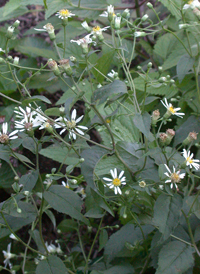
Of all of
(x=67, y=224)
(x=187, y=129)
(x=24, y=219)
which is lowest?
(x=67, y=224)

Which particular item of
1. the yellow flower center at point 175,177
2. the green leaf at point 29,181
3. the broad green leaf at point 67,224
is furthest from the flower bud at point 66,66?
the broad green leaf at point 67,224

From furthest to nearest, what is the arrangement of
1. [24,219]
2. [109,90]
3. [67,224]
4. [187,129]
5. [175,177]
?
[67,224]
[187,129]
[24,219]
[175,177]
[109,90]

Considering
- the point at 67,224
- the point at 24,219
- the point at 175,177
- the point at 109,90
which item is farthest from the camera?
the point at 67,224

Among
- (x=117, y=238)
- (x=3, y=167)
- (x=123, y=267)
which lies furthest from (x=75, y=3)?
(x=123, y=267)

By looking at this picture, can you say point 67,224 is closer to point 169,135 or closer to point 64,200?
point 64,200

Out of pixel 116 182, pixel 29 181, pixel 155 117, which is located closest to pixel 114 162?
pixel 116 182

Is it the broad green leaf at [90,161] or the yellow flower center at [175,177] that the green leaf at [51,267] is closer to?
the broad green leaf at [90,161]

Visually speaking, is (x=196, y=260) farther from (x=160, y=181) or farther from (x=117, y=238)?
(x=160, y=181)
